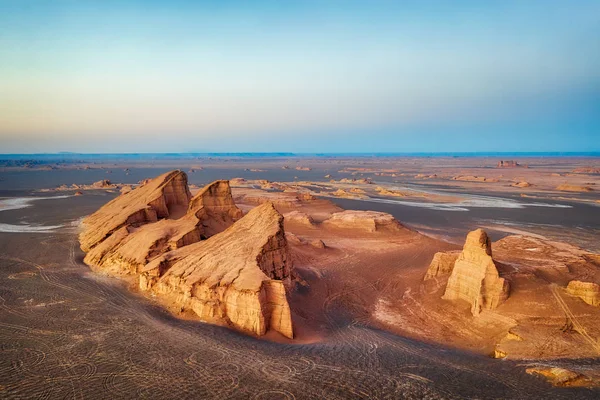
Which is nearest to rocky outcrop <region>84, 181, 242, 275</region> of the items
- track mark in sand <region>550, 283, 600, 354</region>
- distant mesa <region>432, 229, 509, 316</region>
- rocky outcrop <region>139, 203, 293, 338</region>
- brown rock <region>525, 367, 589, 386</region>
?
rocky outcrop <region>139, 203, 293, 338</region>

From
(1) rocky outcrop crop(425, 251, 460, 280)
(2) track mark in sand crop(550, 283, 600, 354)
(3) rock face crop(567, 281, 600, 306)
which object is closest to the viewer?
(2) track mark in sand crop(550, 283, 600, 354)

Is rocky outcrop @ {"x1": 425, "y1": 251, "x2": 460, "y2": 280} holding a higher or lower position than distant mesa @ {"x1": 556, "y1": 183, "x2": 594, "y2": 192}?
lower

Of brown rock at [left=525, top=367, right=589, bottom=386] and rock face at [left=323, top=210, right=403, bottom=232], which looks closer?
brown rock at [left=525, top=367, right=589, bottom=386]

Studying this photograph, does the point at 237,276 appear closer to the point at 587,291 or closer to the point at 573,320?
the point at 573,320

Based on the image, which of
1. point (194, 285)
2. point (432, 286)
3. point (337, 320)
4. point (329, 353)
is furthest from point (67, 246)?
point (432, 286)

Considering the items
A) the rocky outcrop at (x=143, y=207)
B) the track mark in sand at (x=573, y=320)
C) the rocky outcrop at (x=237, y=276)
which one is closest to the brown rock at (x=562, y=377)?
the track mark in sand at (x=573, y=320)

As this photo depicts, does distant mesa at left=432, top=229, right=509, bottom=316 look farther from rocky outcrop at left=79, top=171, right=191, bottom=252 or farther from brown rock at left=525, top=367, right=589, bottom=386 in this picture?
rocky outcrop at left=79, top=171, right=191, bottom=252
